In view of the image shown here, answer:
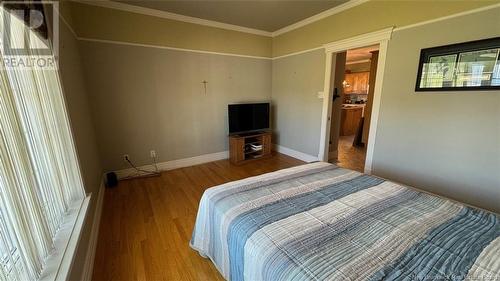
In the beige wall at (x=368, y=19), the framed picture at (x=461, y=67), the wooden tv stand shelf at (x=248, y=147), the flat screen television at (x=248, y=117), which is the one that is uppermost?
the beige wall at (x=368, y=19)

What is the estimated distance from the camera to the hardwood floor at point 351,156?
3.69m

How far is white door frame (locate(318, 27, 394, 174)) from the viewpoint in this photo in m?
2.58

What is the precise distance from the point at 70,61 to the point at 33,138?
4.32ft

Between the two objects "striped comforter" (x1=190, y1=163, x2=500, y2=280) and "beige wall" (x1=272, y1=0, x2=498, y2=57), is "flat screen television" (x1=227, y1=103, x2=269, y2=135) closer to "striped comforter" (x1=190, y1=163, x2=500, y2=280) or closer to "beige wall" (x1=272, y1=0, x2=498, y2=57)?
"beige wall" (x1=272, y1=0, x2=498, y2=57)

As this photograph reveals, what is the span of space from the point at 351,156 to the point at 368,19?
8.53 feet

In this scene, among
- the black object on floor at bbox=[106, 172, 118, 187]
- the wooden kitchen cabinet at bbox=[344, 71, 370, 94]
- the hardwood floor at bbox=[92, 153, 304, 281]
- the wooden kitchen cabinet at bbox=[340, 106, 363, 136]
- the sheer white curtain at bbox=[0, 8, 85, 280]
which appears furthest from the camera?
the wooden kitchen cabinet at bbox=[344, 71, 370, 94]

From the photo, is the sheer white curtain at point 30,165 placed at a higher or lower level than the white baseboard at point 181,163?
higher

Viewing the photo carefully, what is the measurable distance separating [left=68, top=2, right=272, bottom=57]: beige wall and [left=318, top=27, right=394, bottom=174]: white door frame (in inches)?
63.3

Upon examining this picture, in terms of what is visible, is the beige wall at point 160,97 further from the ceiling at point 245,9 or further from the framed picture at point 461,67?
the framed picture at point 461,67

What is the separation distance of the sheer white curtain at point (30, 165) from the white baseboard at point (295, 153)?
3.45 meters

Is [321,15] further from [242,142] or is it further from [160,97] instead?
[160,97]

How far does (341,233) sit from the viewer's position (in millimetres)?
1094
